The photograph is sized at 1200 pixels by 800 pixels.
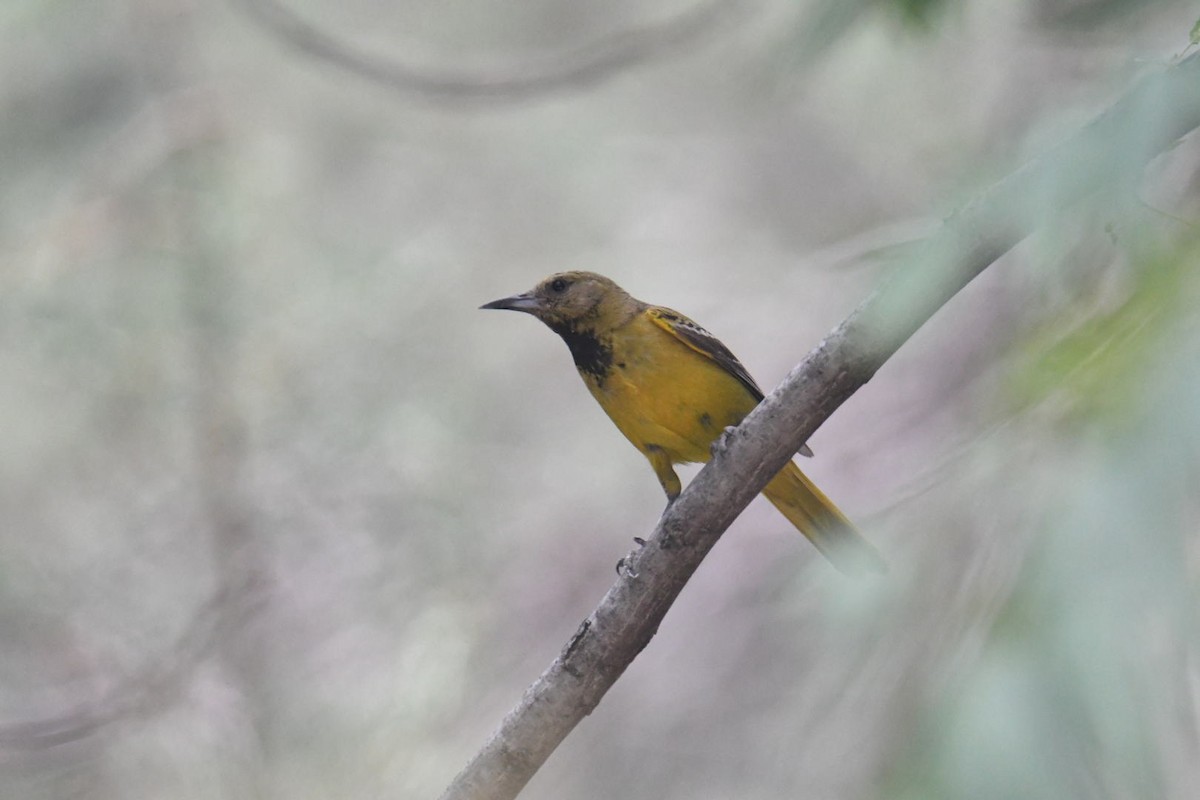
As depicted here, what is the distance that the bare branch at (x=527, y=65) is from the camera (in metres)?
6.25

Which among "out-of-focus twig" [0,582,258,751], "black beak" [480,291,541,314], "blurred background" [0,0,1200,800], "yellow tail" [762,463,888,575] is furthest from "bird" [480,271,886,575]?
"out-of-focus twig" [0,582,258,751]

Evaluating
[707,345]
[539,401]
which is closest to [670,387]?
[707,345]

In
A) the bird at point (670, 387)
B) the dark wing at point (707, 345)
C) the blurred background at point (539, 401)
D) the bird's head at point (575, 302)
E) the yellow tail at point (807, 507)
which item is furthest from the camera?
the bird's head at point (575, 302)

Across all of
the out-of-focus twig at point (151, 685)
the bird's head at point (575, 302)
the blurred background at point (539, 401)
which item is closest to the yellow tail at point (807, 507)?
the blurred background at point (539, 401)

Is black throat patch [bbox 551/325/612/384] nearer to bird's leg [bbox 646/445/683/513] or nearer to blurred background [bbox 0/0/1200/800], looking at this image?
bird's leg [bbox 646/445/683/513]

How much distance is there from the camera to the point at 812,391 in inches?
97.9

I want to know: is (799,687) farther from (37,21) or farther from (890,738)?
(37,21)

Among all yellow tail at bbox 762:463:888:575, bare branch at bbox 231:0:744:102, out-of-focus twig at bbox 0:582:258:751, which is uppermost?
bare branch at bbox 231:0:744:102

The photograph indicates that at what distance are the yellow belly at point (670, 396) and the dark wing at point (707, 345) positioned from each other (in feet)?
0.08

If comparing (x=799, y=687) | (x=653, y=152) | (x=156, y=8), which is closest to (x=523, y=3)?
(x=653, y=152)

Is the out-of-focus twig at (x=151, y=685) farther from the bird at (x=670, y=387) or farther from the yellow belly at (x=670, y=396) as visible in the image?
the yellow belly at (x=670, y=396)

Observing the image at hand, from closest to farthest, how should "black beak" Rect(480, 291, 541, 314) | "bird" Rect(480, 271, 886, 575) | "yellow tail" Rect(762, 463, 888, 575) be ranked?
"yellow tail" Rect(762, 463, 888, 575) → "bird" Rect(480, 271, 886, 575) → "black beak" Rect(480, 291, 541, 314)

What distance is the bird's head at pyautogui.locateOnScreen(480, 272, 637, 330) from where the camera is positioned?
466 centimetres

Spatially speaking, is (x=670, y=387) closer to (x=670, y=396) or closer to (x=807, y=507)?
(x=670, y=396)
